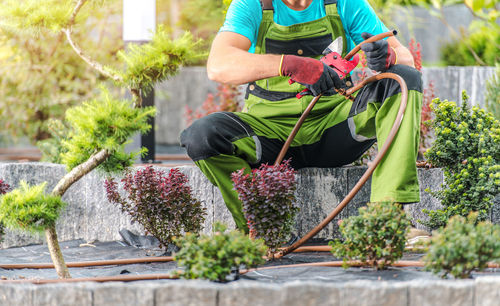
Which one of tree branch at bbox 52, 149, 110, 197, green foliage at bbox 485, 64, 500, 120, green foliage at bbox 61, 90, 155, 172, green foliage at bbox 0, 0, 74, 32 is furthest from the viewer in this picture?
green foliage at bbox 485, 64, 500, 120

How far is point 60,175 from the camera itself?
4082 mm

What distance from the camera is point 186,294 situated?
2238mm

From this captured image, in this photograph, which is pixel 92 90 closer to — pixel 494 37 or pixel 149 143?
pixel 149 143

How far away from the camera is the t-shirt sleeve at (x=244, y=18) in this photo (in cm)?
347

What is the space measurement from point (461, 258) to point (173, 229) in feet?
5.32

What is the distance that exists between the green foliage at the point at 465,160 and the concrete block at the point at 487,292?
3.54ft

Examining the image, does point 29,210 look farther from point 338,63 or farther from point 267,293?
point 338,63

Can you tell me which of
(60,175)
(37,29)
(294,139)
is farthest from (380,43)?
(60,175)

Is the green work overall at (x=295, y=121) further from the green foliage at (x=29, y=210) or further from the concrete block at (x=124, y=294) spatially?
the concrete block at (x=124, y=294)

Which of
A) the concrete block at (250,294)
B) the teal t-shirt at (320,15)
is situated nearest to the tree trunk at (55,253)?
the concrete block at (250,294)

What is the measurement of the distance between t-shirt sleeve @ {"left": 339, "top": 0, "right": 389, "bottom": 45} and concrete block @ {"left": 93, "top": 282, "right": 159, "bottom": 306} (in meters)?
2.11

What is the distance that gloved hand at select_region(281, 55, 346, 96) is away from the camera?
3141 mm

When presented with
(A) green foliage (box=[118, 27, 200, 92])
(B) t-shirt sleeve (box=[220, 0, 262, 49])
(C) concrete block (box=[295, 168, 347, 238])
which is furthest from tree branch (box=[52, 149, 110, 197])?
(C) concrete block (box=[295, 168, 347, 238])

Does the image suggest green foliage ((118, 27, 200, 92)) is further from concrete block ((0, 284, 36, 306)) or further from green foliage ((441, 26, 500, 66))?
green foliage ((441, 26, 500, 66))
